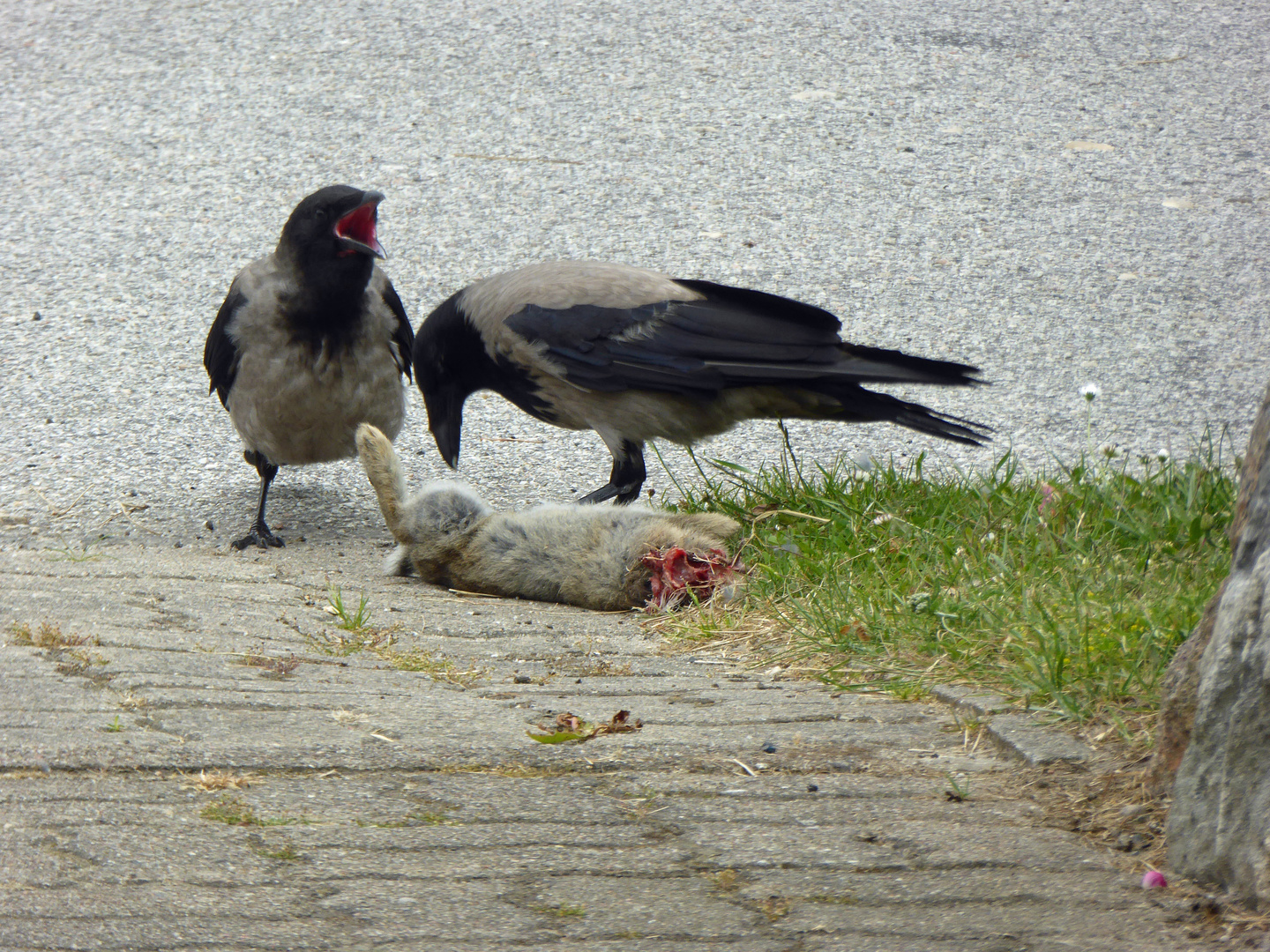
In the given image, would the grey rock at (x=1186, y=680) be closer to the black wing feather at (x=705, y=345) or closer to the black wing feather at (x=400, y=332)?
the black wing feather at (x=705, y=345)

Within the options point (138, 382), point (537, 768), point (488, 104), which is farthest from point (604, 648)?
point (488, 104)

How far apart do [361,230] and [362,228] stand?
0.03 ft

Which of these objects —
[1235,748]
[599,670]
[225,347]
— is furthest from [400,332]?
[1235,748]

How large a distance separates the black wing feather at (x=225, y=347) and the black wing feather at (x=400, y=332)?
595mm

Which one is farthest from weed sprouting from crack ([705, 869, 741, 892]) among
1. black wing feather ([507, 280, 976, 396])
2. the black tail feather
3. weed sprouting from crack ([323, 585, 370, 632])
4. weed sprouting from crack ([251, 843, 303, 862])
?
black wing feather ([507, 280, 976, 396])

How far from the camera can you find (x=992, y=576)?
3381 mm

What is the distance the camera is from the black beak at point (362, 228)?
5.09 meters

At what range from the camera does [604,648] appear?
140 inches

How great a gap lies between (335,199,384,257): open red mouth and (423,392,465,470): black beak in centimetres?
67

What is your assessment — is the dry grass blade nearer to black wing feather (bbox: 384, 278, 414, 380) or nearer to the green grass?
the green grass

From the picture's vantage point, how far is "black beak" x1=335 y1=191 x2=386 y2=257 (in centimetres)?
509

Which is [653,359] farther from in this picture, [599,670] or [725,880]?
[725,880]

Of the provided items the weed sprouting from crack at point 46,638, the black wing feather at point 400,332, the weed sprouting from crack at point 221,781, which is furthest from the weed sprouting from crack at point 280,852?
the black wing feather at point 400,332

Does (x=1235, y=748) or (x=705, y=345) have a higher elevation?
(x=705, y=345)
